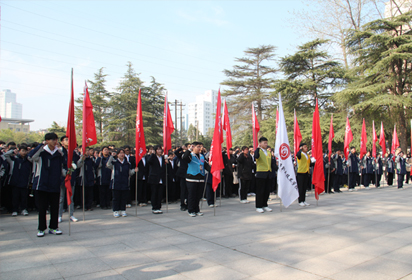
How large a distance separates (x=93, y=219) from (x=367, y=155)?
48.3ft

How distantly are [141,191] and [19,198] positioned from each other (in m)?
3.56

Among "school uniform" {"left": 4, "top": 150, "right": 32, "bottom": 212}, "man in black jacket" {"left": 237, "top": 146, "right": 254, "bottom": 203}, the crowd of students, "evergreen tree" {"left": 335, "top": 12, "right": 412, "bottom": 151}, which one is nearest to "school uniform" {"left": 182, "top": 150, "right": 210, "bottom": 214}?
the crowd of students

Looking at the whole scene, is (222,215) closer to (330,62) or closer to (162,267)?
(162,267)

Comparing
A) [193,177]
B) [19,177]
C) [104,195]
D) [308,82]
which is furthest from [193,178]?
[308,82]

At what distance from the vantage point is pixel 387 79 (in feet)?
84.0

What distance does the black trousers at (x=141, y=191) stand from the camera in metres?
10.4

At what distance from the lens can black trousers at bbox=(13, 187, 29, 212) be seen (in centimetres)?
839

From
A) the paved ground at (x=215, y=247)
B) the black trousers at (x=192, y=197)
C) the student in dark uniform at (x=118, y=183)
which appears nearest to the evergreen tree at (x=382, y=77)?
the paved ground at (x=215, y=247)

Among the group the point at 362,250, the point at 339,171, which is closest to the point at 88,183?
the point at 362,250

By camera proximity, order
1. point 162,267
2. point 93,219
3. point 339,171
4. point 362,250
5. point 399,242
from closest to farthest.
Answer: point 162,267 < point 362,250 < point 399,242 < point 93,219 < point 339,171

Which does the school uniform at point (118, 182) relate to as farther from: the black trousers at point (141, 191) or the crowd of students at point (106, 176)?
the black trousers at point (141, 191)

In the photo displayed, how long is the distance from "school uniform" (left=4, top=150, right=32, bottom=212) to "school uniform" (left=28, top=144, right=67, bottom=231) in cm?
284

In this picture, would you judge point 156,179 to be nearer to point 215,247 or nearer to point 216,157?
point 216,157

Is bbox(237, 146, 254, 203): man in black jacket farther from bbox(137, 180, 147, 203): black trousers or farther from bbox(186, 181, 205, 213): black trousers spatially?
bbox(137, 180, 147, 203): black trousers
